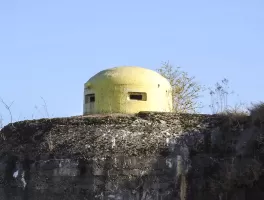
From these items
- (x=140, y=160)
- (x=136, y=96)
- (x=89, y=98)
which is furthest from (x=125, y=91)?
(x=140, y=160)

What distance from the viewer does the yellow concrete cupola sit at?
12422 millimetres

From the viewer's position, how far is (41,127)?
11.3 m

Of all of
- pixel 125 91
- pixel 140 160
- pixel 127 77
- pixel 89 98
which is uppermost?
pixel 127 77

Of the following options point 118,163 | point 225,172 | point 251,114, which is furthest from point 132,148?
point 251,114

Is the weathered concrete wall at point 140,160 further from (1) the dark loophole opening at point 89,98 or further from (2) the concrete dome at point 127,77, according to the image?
(1) the dark loophole opening at point 89,98

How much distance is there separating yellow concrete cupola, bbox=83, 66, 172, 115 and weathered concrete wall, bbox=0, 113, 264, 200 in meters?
1.66

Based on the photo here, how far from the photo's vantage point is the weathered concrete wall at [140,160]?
981 cm

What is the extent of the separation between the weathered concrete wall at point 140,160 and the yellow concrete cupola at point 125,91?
1.66m

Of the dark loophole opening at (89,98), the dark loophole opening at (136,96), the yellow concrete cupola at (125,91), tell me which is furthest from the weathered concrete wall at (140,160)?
the dark loophole opening at (89,98)

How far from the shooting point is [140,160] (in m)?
10.0

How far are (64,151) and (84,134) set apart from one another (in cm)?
54

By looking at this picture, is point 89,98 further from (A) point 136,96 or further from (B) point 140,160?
(B) point 140,160

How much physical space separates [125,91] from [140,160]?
2.80 meters

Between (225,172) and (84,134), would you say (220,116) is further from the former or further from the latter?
(84,134)
